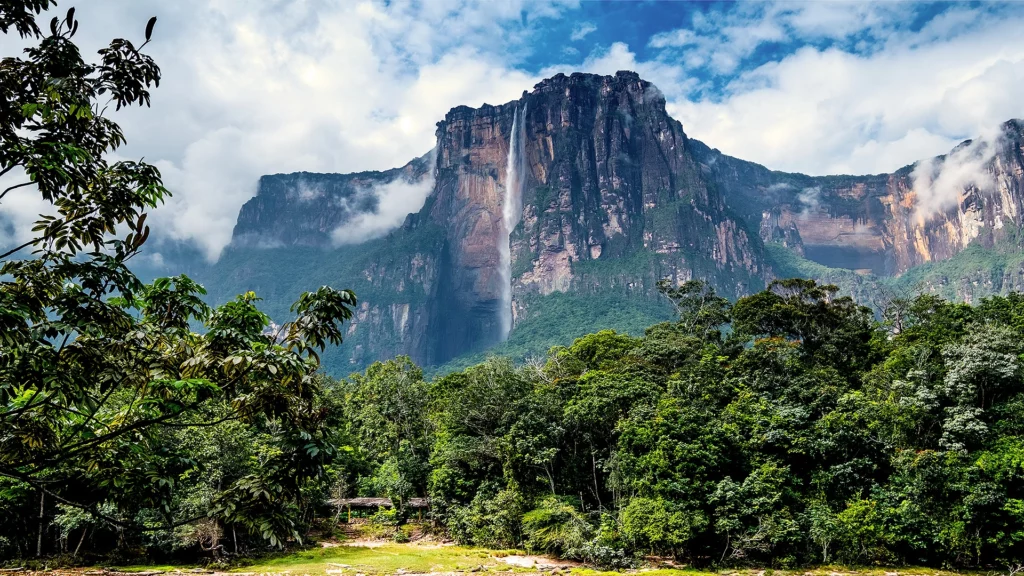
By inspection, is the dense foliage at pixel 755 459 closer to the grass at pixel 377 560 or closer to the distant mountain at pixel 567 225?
the grass at pixel 377 560

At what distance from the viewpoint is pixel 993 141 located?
7013 inches

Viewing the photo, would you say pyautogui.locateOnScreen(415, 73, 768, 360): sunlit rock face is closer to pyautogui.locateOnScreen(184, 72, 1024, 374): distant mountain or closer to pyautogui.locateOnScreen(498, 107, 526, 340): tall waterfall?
pyautogui.locateOnScreen(184, 72, 1024, 374): distant mountain

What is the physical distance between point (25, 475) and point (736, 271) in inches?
6946

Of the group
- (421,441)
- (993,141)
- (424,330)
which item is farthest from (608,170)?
(421,441)

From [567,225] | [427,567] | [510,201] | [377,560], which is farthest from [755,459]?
[510,201]

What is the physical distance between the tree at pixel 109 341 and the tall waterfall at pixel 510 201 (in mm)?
169299

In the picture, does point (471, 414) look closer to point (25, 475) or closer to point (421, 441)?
point (421, 441)

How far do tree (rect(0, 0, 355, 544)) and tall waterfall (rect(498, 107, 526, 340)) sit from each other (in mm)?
169299

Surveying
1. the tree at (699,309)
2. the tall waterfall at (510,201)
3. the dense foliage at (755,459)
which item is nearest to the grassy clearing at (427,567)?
the dense foliage at (755,459)

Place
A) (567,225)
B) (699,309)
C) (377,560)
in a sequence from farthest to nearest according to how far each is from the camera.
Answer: (567,225) < (699,309) < (377,560)

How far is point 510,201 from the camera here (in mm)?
179500

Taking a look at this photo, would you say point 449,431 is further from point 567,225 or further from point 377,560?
point 567,225

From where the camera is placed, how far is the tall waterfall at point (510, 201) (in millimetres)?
176375

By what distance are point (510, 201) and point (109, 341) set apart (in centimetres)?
17675
